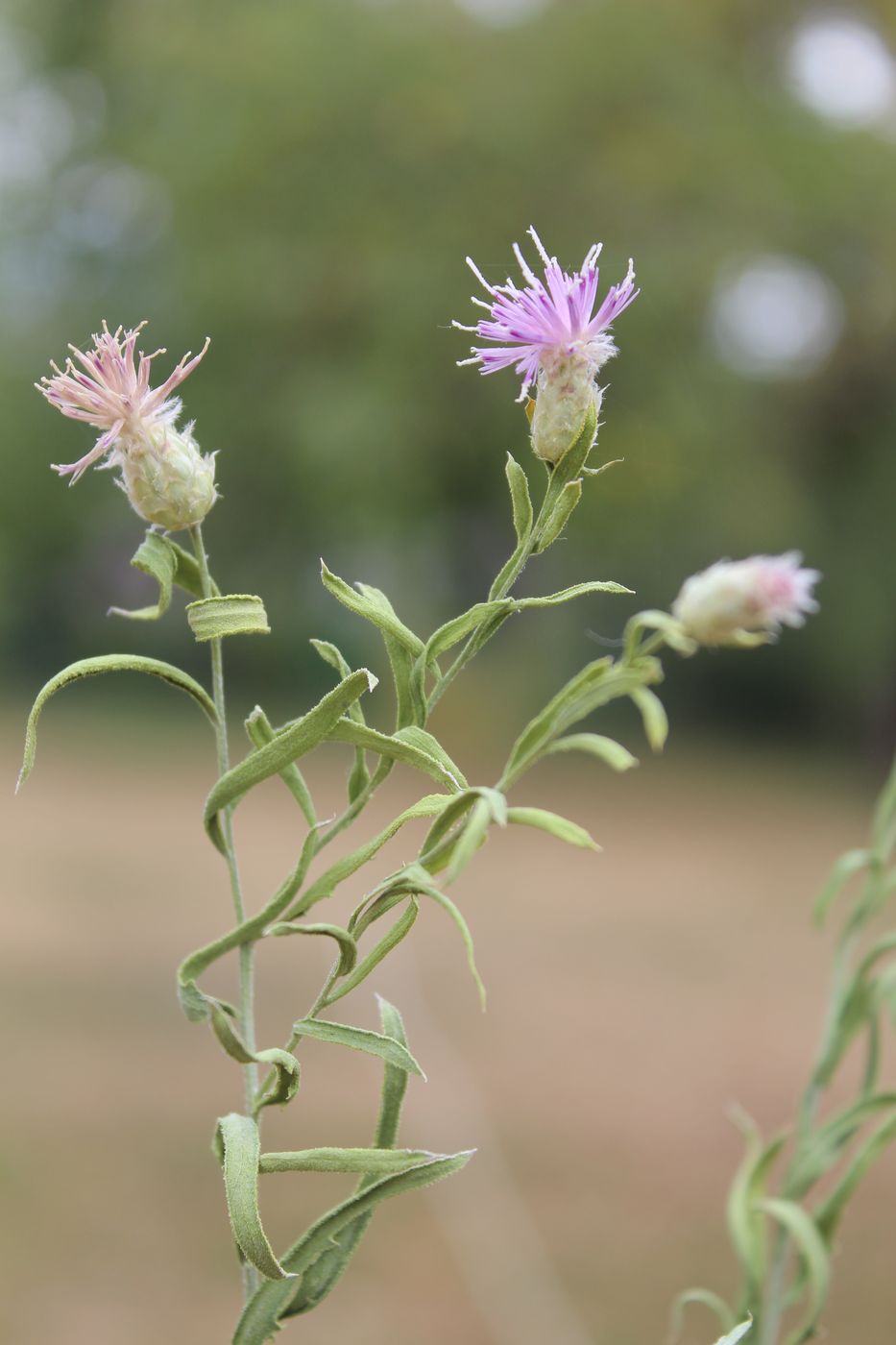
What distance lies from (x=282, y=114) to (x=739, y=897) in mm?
3164

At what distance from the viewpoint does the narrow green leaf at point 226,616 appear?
24 centimetres

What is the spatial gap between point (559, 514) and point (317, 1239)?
14 cm

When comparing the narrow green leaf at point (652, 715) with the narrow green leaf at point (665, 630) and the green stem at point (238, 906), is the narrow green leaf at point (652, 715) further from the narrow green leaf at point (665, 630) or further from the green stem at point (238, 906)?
the green stem at point (238, 906)

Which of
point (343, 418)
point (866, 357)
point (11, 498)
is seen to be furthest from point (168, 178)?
point (866, 357)

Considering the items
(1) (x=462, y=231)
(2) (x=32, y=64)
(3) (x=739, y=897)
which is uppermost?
(2) (x=32, y=64)

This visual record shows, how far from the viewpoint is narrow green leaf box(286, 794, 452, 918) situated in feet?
0.78

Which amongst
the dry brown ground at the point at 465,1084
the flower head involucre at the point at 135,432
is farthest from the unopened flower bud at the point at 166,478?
the dry brown ground at the point at 465,1084

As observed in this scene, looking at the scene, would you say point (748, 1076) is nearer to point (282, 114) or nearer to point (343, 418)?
point (343, 418)

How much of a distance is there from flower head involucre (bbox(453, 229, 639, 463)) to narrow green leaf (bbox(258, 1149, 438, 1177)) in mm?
126

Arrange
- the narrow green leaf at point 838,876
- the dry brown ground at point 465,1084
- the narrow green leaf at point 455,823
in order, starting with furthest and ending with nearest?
the dry brown ground at point 465,1084, the narrow green leaf at point 838,876, the narrow green leaf at point 455,823

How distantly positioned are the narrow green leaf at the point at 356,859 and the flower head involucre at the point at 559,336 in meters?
0.07

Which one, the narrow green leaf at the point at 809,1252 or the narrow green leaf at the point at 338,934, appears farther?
the narrow green leaf at the point at 809,1252

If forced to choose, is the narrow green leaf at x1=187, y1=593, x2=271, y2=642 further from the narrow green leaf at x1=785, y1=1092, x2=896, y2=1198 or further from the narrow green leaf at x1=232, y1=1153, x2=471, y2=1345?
the narrow green leaf at x1=785, y1=1092, x2=896, y2=1198

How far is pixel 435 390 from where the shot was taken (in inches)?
205
